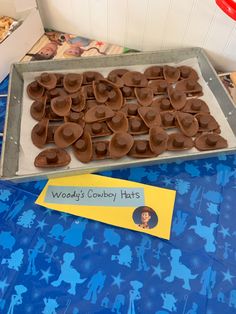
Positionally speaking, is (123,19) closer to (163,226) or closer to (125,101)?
(125,101)

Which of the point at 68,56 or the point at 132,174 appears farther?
the point at 68,56

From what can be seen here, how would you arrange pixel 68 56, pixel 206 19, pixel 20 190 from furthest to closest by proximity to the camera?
pixel 68 56 < pixel 206 19 < pixel 20 190

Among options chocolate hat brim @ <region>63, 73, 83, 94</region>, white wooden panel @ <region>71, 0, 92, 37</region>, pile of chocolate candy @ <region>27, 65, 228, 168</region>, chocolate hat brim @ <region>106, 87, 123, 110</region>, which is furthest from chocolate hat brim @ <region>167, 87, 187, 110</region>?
white wooden panel @ <region>71, 0, 92, 37</region>

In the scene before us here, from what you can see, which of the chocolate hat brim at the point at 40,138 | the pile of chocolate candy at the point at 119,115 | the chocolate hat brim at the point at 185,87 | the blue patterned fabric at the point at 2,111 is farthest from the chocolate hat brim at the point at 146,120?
the blue patterned fabric at the point at 2,111

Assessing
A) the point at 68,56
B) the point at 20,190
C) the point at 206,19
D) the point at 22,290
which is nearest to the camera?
the point at 22,290

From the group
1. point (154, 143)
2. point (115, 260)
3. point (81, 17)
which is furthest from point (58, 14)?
point (115, 260)

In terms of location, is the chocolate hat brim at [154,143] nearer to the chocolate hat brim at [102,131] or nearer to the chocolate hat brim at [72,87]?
the chocolate hat brim at [102,131]

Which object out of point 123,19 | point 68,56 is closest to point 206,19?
point 123,19
